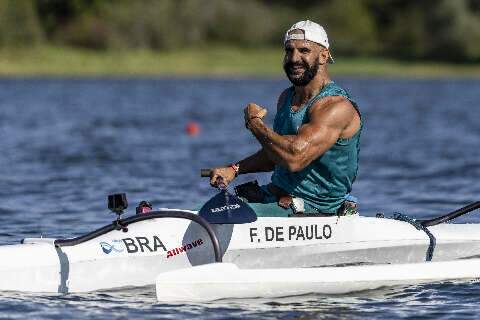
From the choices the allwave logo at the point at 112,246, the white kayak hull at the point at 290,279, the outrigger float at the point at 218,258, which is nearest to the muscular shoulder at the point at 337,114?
the outrigger float at the point at 218,258

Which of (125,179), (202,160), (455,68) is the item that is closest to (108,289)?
(125,179)

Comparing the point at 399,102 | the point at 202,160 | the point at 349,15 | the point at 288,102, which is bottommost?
the point at 288,102

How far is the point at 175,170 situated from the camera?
20.7 m

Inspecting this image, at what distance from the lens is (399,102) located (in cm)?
4822

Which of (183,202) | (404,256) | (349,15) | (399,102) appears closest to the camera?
(404,256)

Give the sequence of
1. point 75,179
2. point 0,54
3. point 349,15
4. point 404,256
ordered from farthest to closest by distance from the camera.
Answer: point 349,15 → point 0,54 → point 75,179 → point 404,256

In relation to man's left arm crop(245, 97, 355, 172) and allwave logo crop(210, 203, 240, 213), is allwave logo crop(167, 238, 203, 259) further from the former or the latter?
man's left arm crop(245, 97, 355, 172)

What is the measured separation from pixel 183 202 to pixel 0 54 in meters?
59.7

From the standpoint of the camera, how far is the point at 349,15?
92625 millimetres

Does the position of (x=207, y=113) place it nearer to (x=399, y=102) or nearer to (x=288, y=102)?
(x=399, y=102)

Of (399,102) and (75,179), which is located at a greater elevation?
(399,102)

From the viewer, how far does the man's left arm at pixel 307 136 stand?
31.2 feet

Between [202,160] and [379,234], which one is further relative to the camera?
[202,160]

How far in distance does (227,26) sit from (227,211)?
259 ft
